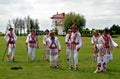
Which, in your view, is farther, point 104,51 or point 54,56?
point 54,56

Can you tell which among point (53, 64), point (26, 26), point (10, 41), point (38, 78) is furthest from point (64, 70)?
point (26, 26)

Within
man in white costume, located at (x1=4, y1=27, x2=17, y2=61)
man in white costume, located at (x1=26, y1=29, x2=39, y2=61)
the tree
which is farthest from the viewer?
the tree

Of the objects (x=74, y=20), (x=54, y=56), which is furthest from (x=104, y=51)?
(x=74, y=20)

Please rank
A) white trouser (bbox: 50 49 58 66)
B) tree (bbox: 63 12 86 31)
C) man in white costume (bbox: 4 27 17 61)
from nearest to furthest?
white trouser (bbox: 50 49 58 66)
man in white costume (bbox: 4 27 17 61)
tree (bbox: 63 12 86 31)

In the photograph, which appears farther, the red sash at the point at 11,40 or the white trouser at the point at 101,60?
the red sash at the point at 11,40

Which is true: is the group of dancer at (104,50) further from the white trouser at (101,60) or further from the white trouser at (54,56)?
the white trouser at (54,56)

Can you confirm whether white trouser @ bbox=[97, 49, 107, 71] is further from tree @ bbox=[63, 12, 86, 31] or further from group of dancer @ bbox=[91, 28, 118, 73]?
tree @ bbox=[63, 12, 86, 31]

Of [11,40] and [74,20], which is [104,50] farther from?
[74,20]

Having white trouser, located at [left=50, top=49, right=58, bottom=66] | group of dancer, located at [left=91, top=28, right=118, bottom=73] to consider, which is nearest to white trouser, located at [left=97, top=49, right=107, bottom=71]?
group of dancer, located at [left=91, top=28, right=118, bottom=73]

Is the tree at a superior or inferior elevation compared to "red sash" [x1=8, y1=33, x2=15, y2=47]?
superior

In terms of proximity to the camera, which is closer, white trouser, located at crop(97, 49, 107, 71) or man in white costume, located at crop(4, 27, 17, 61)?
white trouser, located at crop(97, 49, 107, 71)

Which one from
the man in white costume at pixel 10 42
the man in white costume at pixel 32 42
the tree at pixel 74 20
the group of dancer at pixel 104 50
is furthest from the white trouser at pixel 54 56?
the tree at pixel 74 20

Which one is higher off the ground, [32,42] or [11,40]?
[11,40]

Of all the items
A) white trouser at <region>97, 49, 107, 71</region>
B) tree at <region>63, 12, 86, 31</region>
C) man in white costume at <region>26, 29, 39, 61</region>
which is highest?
tree at <region>63, 12, 86, 31</region>
